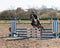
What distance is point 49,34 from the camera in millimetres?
14375

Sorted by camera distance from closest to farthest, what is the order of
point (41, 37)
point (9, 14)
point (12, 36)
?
1. point (41, 37)
2. point (12, 36)
3. point (9, 14)

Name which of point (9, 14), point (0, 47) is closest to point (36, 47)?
point (0, 47)

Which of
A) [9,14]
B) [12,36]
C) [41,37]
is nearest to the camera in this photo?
[41,37]

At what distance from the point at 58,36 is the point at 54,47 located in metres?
3.88

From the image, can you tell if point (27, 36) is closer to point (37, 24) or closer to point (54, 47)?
point (37, 24)

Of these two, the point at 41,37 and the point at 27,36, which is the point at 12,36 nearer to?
the point at 27,36

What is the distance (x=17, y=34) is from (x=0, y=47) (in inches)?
177

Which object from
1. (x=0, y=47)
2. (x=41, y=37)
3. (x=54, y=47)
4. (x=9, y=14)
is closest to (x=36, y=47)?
(x=54, y=47)

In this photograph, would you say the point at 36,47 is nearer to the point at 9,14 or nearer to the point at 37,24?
the point at 37,24

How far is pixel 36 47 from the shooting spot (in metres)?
10.5

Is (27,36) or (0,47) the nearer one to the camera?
(0,47)

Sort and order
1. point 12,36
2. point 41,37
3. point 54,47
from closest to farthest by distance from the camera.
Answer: point 54,47 → point 41,37 → point 12,36

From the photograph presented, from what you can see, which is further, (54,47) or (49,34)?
(49,34)

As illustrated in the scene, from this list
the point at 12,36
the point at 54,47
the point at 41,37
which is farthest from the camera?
the point at 12,36
